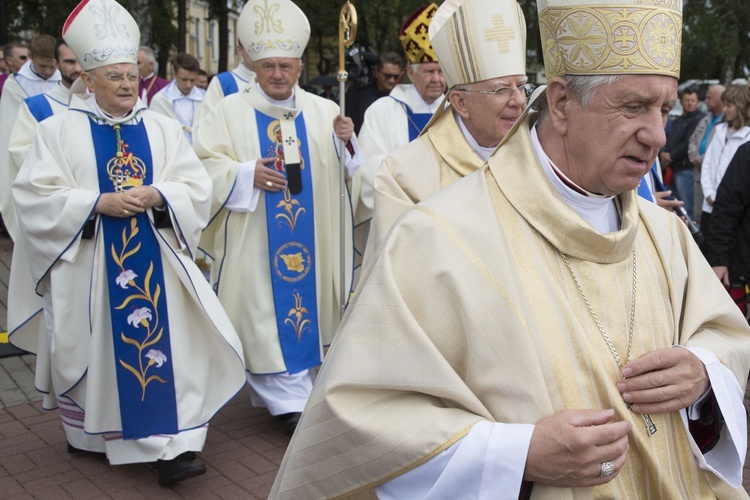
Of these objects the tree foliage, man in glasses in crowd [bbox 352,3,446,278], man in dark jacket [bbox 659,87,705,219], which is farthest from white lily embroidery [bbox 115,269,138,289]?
the tree foliage

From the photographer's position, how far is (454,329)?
1.91m

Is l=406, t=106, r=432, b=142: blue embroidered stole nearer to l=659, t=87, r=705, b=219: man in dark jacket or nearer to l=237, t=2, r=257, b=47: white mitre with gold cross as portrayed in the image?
l=237, t=2, r=257, b=47: white mitre with gold cross

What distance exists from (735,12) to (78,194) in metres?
28.7

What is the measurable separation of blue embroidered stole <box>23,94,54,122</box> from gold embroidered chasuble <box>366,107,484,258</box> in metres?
2.84

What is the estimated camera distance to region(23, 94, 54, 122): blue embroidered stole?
586 centimetres

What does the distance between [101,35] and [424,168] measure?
181cm

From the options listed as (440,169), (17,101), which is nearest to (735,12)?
(17,101)

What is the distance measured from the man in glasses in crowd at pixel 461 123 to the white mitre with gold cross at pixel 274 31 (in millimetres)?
1574

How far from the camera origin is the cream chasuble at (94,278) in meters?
4.42

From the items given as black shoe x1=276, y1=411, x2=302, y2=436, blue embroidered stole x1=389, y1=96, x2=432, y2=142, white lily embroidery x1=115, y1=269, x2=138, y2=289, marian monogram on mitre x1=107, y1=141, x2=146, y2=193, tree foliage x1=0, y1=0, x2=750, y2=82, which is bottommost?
black shoe x1=276, y1=411, x2=302, y2=436

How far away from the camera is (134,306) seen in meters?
4.51

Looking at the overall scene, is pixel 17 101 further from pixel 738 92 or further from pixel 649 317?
pixel 649 317

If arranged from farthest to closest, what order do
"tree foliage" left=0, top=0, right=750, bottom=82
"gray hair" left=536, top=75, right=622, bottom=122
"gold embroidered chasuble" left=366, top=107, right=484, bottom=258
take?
"tree foliage" left=0, top=0, right=750, bottom=82
"gold embroidered chasuble" left=366, top=107, right=484, bottom=258
"gray hair" left=536, top=75, right=622, bottom=122

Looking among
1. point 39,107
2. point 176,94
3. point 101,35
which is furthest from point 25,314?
point 176,94
